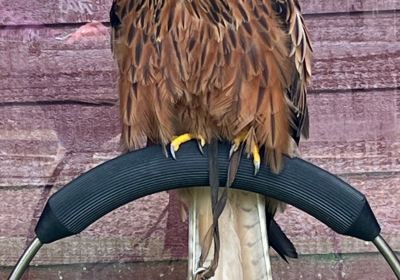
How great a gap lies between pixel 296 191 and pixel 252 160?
0.46 ft

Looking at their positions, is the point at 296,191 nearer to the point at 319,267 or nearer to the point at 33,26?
the point at 319,267

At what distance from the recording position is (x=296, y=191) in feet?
5.67

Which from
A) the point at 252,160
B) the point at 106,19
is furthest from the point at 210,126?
the point at 106,19

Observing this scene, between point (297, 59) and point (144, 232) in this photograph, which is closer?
point (297, 59)

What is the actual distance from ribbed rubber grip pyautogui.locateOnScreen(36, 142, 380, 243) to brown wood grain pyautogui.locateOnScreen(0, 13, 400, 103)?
0.71 metres

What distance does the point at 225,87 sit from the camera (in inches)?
73.5

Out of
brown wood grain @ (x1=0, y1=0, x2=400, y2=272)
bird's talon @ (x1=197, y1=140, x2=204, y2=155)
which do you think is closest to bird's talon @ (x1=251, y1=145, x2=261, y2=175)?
Result: bird's talon @ (x1=197, y1=140, x2=204, y2=155)

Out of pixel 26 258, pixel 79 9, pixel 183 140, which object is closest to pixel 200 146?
pixel 183 140

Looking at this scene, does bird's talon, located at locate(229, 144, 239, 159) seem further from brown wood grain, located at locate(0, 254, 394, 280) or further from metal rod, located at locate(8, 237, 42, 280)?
brown wood grain, located at locate(0, 254, 394, 280)

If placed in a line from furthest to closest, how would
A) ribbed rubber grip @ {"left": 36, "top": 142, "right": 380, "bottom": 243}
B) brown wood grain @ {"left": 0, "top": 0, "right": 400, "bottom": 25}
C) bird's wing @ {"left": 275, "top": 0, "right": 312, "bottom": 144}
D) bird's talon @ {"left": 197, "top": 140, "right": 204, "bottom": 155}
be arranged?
brown wood grain @ {"left": 0, "top": 0, "right": 400, "bottom": 25} → bird's wing @ {"left": 275, "top": 0, "right": 312, "bottom": 144} → bird's talon @ {"left": 197, "top": 140, "right": 204, "bottom": 155} → ribbed rubber grip @ {"left": 36, "top": 142, "right": 380, "bottom": 243}

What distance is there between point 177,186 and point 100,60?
2.55ft

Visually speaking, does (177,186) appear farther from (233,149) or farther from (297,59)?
(297,59)

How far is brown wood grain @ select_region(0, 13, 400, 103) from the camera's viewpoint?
2.43 metres

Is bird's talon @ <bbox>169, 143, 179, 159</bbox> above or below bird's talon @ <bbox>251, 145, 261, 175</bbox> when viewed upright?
above
